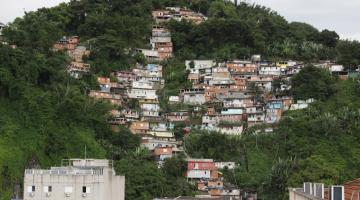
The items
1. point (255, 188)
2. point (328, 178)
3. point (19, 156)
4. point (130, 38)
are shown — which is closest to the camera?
point (19, 156)

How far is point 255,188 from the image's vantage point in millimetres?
58688

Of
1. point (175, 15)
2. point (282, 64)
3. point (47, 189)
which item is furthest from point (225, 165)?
point (47, 189)

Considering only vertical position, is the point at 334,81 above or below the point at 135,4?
below

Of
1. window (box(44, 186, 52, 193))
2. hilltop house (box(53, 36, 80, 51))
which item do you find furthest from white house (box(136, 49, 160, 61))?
window (box(44, 186, 52, 193))

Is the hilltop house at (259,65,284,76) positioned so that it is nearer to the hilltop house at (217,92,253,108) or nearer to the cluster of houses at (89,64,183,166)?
the hilltop house at (217,92,253,108)

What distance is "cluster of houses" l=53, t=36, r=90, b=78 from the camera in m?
70.1

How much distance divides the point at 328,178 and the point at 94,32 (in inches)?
1325

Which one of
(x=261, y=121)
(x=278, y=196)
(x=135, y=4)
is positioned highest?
(x=135, y=4)

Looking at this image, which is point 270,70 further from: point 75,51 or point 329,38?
point 75,51

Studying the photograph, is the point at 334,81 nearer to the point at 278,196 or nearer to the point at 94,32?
the point at 278,196

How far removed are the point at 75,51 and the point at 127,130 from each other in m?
15.6

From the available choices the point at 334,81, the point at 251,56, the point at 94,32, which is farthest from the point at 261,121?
the point at 94,32

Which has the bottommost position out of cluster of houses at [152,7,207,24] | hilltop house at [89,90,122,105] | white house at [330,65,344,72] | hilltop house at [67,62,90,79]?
hilltop house at [89,90,122,105]

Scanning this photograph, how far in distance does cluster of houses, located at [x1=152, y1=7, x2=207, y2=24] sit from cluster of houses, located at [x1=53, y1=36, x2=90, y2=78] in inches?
427
